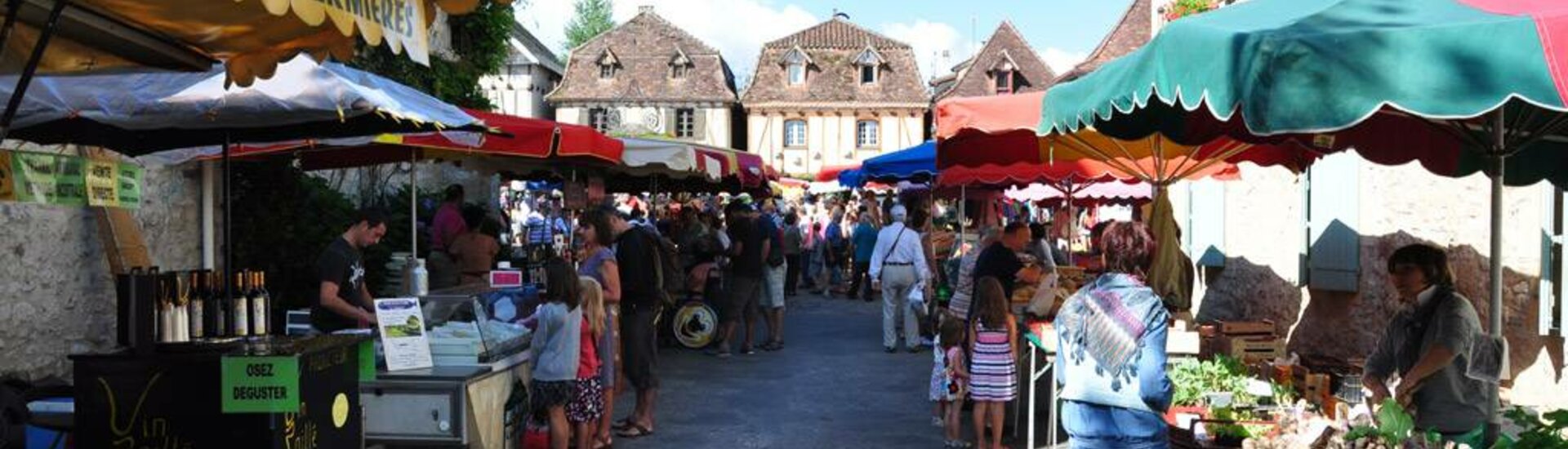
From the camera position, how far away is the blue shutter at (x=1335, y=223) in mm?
9008

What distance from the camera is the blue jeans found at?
466 centimetres

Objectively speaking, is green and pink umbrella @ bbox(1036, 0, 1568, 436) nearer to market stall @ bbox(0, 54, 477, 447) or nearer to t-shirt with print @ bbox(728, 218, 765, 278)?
market stall @ bbox(0, 54, 477, 447)

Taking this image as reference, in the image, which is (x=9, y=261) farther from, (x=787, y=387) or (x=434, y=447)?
(x=787, y=387)

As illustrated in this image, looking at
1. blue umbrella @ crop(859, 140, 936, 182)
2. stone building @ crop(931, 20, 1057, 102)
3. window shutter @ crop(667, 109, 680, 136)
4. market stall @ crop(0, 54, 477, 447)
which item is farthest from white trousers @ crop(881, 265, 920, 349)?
window shutter @ crop(667, 109, 680, 136)

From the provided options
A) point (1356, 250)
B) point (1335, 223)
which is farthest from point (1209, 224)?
Result: point (1356, 250)

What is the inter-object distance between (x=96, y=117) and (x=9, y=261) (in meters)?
3.63

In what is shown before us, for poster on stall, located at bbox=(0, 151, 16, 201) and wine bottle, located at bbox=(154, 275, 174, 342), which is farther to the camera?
wine bottle, located at bbox=(154, 275, 174, 342)

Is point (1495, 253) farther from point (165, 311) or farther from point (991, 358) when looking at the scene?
point (165, 311)

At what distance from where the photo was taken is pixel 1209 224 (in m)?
11.9

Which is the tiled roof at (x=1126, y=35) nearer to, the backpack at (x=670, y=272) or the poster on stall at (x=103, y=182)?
the backpack at (x=670, y=272)

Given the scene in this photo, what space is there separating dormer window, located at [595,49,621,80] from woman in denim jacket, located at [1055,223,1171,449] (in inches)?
1938

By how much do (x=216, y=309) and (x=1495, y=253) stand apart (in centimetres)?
465

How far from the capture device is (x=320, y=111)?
485cm

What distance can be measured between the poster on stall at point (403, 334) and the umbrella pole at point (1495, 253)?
4.93 m
